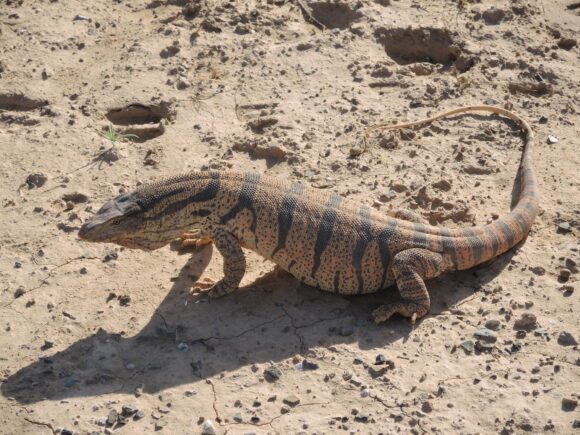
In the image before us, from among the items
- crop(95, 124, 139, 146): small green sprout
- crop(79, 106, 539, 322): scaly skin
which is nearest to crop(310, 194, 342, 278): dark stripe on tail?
crop(79, 106, 539, 322): scaly skin

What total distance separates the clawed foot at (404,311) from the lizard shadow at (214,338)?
9 centimetres

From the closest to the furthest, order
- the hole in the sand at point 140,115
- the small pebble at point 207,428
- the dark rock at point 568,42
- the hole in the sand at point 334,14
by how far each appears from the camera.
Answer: the small pebble at point 207,428 < the hole in the sand at point 140,115 < the dark rock at point 568,42 < the hole in the sand at point 334,14

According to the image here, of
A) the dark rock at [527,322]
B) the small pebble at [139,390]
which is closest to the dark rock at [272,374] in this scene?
the small pebble at [139,390]

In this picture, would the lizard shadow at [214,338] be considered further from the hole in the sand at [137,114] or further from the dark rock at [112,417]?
the hole in the sand at [137,114]

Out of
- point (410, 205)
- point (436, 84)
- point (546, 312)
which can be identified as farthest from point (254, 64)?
point (546, 312)

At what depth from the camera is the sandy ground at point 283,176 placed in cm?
632

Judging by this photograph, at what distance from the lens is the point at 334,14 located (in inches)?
444

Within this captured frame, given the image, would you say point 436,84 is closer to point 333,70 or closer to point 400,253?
point 333,70

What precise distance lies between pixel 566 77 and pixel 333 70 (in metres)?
3.28

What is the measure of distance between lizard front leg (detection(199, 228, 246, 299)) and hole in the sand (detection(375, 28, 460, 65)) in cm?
476

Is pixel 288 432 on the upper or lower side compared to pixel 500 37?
lower

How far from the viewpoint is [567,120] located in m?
9.47

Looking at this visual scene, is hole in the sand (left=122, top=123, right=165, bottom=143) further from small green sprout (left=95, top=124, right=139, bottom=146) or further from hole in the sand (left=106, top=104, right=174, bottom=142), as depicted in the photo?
small green sprout (left=95, top=124, right=139, bottom=146)

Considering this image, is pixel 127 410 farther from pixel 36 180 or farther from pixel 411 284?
pixel 36 180
